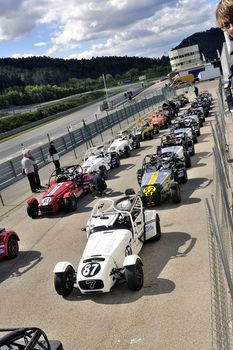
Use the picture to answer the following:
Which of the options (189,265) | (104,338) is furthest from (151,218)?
(104,338)

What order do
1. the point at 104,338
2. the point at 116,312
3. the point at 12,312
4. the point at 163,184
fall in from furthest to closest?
1. the point at 163,184
2. the point at 12,312
3. the point at 116,312
4. the point at 104,338

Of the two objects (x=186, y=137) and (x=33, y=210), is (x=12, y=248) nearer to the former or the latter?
(x=33, y=210)

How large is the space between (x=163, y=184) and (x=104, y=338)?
24.2 ft

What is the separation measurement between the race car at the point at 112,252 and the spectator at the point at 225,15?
661 centimetres

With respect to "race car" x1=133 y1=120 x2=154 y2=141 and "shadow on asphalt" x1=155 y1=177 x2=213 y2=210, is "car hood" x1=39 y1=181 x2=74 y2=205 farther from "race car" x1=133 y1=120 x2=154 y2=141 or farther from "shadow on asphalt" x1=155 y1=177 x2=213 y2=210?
"race car" x1=133 y1=120 x2=154 y2=141

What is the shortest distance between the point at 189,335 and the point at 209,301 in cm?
99

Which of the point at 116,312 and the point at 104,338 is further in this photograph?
the point at 116,312

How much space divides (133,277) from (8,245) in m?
4.93

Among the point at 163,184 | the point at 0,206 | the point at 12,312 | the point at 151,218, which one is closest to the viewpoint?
the point at 12,312

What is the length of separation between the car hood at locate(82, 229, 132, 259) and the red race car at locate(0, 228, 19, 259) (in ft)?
10.4

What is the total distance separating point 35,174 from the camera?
67.8 ft

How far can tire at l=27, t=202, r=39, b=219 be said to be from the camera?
15.7 metres

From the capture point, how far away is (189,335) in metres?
6.75

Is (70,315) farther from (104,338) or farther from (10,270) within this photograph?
(10,270)
